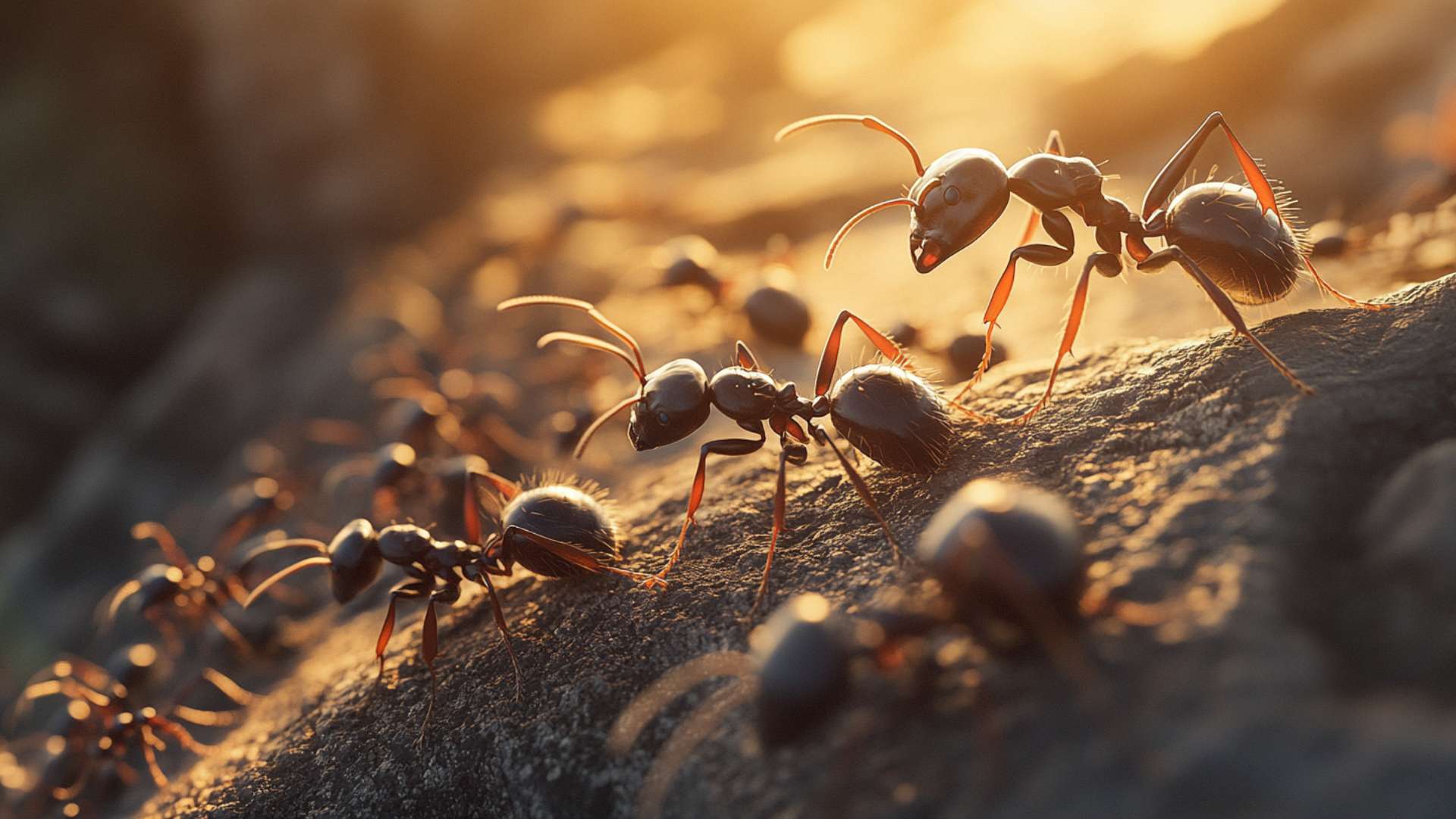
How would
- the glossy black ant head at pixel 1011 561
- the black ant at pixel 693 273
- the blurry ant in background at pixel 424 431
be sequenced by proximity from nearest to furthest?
the glossy black ant head at pixel 1011 561 → the blurry ant in background at pixel 424 431 → the black ant at pixel 693 273

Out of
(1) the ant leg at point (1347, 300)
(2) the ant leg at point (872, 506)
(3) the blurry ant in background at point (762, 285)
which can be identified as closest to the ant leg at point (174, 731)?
(2) the ant leg at point (872, 506)

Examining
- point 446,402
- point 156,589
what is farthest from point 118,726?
point 446,402

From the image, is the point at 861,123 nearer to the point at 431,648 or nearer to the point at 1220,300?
the point at 1220,300

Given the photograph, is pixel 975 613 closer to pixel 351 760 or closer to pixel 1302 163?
pixel 351 760

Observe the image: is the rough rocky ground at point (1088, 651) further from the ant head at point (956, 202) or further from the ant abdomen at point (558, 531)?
the ant head at point (956, 202)

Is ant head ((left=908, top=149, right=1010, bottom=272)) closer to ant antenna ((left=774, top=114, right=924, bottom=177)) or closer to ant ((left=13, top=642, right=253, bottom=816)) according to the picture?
ant antenna ((left=774, top=114, right=924, bottom=177))

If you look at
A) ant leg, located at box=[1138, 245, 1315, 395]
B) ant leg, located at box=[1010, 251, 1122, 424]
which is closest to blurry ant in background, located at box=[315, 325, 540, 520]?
ant leg, located at box=[1010, 251, 1122, 424]

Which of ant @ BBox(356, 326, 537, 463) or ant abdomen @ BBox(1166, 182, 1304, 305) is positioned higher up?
ant @ BBox(356, 326, 537, 463)

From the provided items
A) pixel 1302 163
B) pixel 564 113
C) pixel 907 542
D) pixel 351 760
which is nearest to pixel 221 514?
pixel 351 760
